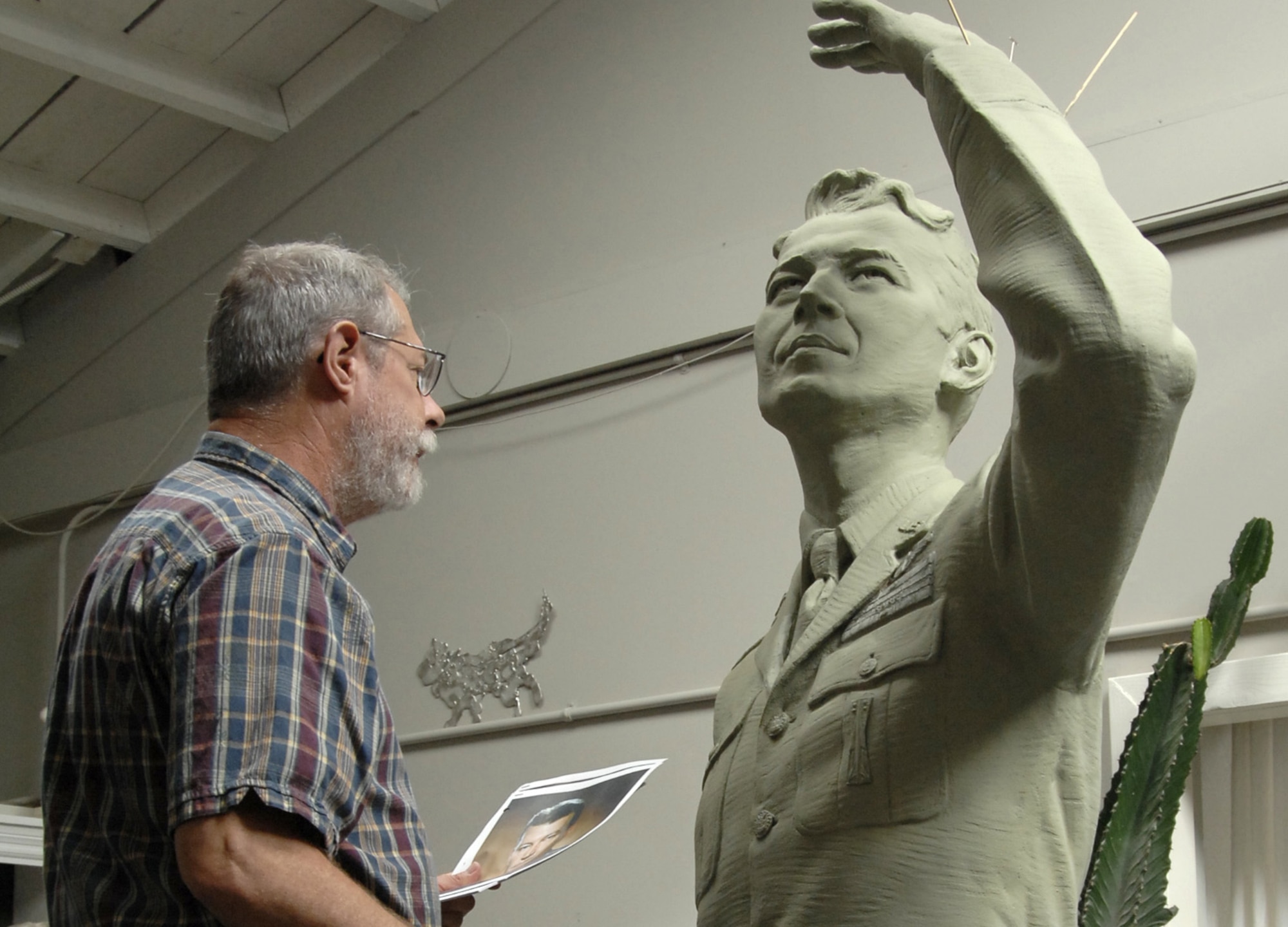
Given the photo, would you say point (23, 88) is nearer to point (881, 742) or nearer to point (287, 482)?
point (287, 482)

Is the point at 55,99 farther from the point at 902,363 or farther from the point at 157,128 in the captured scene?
the point at 902,363

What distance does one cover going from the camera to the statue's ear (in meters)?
2.27

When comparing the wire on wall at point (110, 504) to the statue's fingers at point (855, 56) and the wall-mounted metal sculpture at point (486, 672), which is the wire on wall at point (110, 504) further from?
the statue's fingers at point (855, 56)

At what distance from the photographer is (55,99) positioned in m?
5.43

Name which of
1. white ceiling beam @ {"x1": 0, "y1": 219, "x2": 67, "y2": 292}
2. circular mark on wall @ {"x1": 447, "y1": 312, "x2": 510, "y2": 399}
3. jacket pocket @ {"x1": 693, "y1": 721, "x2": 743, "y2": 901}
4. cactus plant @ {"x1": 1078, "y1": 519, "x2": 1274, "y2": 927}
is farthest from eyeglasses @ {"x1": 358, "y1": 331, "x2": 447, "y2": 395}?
white ceiling beam @ {"x1": 0, "y1": 219, "x2": 67, "y2": 292}

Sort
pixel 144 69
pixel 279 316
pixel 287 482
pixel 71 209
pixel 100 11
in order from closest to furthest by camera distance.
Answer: pixel 287 482, pixel 279 316, pixel 100 11, pixel 144 69, pixel 71 209

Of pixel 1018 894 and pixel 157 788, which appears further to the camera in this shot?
pixel 1018 894

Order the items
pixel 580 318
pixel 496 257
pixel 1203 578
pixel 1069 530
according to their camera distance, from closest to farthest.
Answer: pixel 1069 530 < pixel 1203 578 < pixel 580 318 < pixel 496 257

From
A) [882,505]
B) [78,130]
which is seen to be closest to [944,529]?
[882,505]

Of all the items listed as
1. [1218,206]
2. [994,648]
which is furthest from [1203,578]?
[994,648]

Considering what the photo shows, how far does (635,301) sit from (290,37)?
5.54 feet

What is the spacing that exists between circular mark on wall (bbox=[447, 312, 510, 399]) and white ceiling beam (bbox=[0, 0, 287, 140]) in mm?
1112

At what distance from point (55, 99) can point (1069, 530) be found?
15.1 ft

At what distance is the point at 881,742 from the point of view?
1.86 meters
